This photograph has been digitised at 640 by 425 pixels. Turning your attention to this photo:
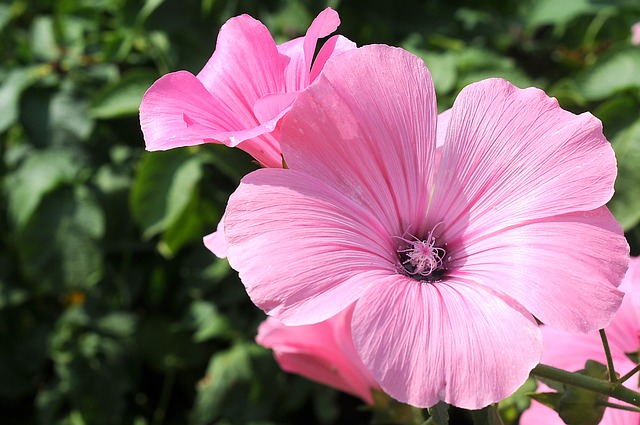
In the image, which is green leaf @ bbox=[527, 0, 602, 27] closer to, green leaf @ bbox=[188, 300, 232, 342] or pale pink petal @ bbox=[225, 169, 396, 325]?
green leaf @ bbox=[188, 300, 232, 342]

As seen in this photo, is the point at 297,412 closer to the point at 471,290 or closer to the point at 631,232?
the point at 631,232

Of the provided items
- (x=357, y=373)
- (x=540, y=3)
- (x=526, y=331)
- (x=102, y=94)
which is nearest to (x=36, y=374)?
(x=102, y=94)

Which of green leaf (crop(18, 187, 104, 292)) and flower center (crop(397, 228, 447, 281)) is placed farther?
green leaf (crop(18, 187, 104, 292))

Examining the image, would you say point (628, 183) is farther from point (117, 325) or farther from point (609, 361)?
point (117, 325)

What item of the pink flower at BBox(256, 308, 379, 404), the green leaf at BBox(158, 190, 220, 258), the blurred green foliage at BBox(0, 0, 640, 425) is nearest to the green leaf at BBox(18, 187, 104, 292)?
the blurred green foliage at BBox(0, 0, 640, 425)

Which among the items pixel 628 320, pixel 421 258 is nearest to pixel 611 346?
pixel 628 320

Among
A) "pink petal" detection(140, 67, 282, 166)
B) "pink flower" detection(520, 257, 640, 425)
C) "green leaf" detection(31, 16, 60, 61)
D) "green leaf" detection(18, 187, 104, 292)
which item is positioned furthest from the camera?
"green leaf" detection(31, 16, 60, 61)
